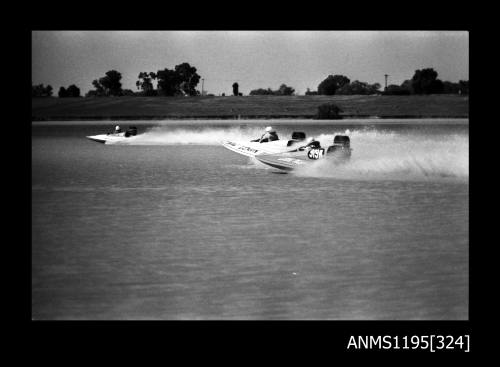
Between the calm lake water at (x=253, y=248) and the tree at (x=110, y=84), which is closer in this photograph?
the calm lake water at (x=253, y=248)

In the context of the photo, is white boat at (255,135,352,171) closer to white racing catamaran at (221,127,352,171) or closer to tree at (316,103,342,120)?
white racing catamaran at (221,127,352,171)

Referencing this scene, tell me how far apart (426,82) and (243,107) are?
117 ft

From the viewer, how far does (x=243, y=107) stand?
6255 inches

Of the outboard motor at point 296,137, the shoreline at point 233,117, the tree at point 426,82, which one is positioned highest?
the tree at point 426,82

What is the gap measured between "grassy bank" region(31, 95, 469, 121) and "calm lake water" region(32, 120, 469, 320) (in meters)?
121

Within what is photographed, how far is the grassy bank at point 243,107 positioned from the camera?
150 m

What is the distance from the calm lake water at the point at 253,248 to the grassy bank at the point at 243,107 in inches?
4747

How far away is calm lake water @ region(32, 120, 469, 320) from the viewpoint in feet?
40.5

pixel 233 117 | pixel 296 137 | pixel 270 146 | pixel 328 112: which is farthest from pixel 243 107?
pixel 296 137

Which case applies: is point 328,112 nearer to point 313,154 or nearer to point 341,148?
point 341,148

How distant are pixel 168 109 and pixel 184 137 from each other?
75238 millimetres

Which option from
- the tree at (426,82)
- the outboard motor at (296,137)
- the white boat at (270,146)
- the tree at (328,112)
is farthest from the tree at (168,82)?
the outboard motor at (296,137)

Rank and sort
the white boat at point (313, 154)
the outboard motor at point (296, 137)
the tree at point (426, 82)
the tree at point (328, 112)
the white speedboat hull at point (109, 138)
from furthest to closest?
the tree at point (426, 82) → the tree at point (328, 112) → the white speedboat hull at point (109, 138) → the outboard motor at point (296, 137) → the white boat at point (313, 154)

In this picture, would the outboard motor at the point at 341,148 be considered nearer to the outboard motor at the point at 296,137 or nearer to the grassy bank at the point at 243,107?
the outboard motor at the point at 296,137
